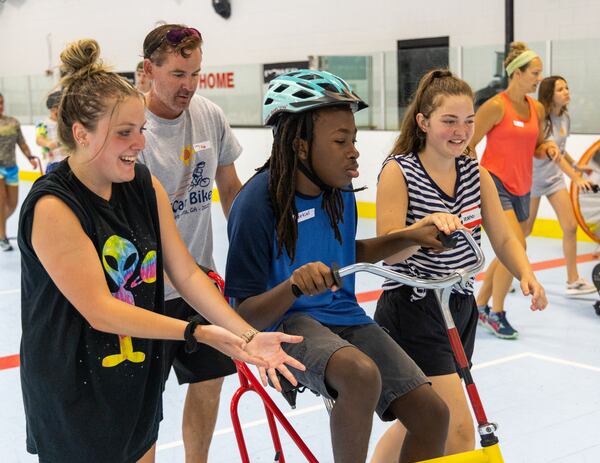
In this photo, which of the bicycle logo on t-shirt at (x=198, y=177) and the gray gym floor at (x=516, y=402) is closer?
the bicycle logo on t-shirt at (x=198, y=177)

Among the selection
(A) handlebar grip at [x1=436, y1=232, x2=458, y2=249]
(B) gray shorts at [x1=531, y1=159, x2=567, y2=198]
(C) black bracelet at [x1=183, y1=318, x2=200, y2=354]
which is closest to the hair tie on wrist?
(C) black bracelet at [x1=183, y1=318, x2=200, y2=354]

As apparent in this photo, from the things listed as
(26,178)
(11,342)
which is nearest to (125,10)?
(26,178)

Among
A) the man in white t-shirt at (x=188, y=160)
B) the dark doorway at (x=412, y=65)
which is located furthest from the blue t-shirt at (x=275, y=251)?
the dark doorway at (x=412, y=65)

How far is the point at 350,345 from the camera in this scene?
7.53 ft

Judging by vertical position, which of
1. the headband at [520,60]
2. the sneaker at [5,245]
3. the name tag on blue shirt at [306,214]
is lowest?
the sneaker at [5,245]

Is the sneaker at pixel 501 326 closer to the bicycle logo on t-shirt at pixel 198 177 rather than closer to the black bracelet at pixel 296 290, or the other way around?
the bicycle logo on t-shirt at pixel 198 177

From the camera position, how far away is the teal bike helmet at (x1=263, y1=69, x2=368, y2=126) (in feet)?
8.12

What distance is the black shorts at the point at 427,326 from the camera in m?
2.93

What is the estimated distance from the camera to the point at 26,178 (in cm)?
1805

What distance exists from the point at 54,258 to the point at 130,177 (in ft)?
0.97

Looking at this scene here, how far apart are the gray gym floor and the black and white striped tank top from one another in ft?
4.26

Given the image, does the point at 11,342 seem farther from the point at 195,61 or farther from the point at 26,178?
the point at 26,178

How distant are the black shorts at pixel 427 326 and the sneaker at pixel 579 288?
402 cm

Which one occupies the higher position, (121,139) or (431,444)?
(121,139)
